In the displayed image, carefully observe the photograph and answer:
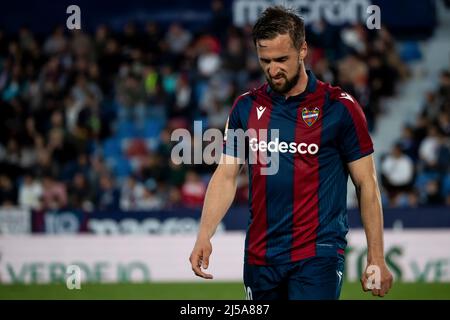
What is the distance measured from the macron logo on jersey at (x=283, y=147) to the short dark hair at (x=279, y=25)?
498 millimetres

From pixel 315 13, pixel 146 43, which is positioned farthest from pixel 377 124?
pixel 146 43

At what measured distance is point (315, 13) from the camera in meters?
16.5

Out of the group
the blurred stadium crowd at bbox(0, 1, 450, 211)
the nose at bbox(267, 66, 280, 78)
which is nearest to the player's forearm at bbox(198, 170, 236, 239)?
the nose at bbox(267, 66, 280, 78)

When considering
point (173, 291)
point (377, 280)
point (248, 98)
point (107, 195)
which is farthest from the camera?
point (107, 195)

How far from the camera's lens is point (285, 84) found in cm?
466

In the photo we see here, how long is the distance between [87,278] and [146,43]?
21.1 ft

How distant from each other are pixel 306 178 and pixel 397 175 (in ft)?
30.8

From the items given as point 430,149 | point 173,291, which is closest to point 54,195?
point 173,291

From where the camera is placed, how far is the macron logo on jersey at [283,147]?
15.3 feet

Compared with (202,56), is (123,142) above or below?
below

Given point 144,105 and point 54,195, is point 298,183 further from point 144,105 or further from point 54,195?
point 144,105

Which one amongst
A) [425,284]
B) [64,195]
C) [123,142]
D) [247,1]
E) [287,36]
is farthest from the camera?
[247,1]

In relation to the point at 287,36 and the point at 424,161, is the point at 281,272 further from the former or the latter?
the point at 424,161

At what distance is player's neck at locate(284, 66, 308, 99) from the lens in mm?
4746
